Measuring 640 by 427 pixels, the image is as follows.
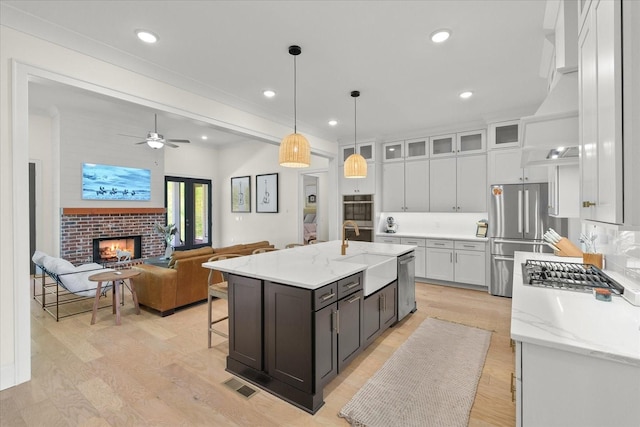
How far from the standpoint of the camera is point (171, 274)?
3803 millimetres

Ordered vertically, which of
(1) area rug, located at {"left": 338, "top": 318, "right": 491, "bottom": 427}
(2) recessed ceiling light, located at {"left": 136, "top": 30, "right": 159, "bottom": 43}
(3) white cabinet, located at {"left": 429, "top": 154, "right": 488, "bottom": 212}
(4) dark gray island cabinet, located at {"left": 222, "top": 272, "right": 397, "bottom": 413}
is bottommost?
(1) area rug, located at {"left": 338, "top": 318, "right": 491, "bottom": 427}

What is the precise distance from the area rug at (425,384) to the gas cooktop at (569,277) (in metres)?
1.02

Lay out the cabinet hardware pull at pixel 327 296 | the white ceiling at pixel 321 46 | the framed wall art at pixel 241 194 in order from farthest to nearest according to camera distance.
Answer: the framed wall art at pixel 241 194
the white ceiling at pixel 321 46
the cabinet hardware pull at pixel 327 296

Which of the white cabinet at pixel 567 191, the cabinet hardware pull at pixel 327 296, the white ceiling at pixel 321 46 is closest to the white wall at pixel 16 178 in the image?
the white ceiling at pixel 321 46

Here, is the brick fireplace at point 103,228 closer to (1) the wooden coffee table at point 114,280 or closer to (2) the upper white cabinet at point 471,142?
(1) the wooden coffee table at point 114,280

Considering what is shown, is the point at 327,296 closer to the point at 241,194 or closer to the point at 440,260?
the point at 440,260

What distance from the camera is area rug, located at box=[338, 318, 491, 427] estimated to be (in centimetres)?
201

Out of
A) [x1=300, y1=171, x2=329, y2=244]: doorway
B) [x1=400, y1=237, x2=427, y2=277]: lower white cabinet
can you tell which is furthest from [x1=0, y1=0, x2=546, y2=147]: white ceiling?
[x1=300, y1=171, x2=329, y2=244]: doorway

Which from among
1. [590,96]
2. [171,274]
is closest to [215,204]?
[171,274]

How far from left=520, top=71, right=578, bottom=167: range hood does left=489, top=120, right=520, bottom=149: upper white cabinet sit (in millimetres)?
3126

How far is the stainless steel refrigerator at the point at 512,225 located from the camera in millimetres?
4410

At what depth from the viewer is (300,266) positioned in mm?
2594

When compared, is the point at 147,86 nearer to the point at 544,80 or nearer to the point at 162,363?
the point at 162,363

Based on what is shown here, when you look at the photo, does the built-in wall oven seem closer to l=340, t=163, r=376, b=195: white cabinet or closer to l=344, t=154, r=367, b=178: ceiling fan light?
l=340, t=163, r=376, b=195: white cabinet
